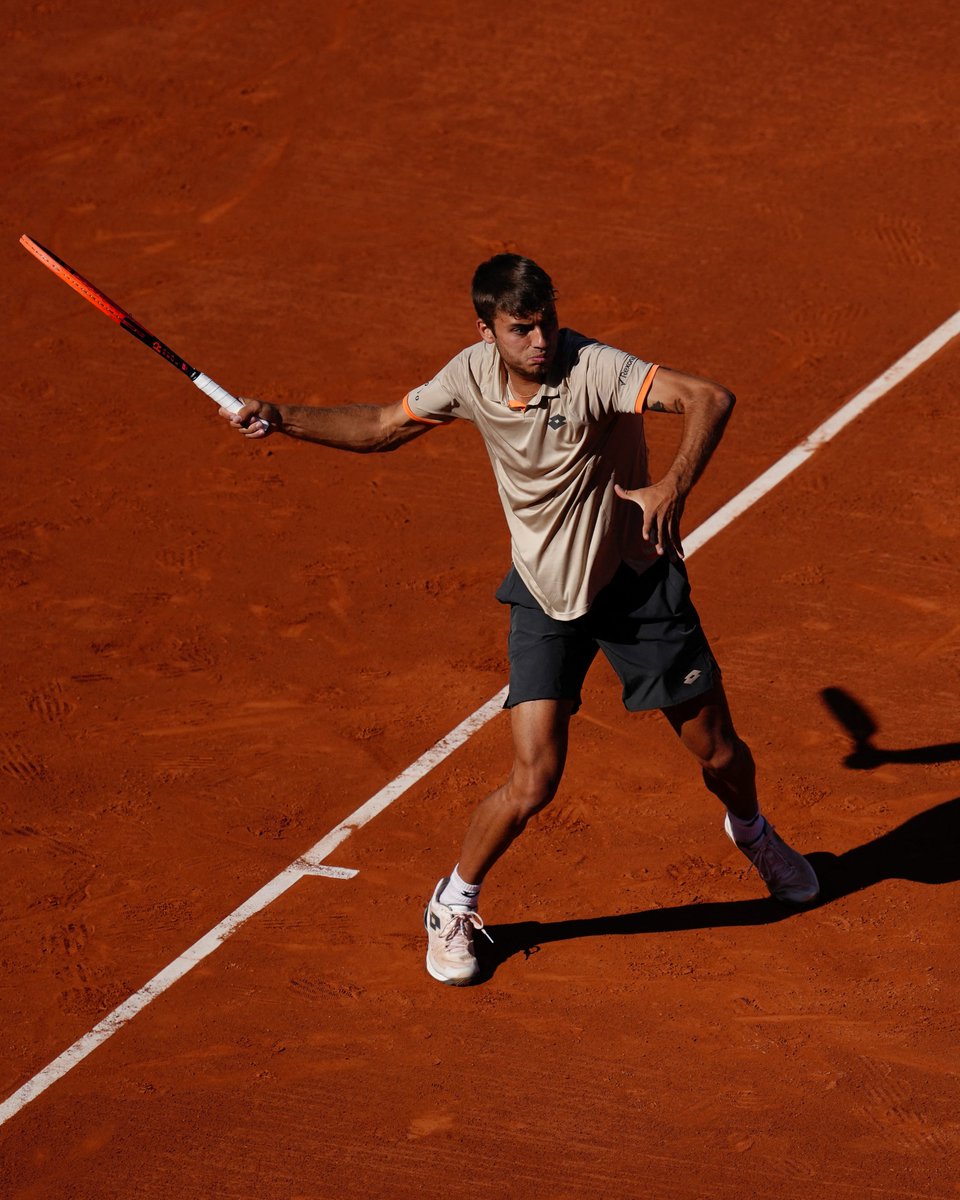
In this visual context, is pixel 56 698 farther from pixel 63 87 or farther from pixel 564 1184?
pixel 63 87

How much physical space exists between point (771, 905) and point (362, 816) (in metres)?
1.82

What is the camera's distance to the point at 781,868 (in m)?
6.72

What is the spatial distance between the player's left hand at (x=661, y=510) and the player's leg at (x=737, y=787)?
912 mm

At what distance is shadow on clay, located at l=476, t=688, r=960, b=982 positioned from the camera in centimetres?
679

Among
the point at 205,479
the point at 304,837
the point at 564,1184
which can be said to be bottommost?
the point at 564,1184

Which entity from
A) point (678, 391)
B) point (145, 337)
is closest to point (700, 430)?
point (678, 391)

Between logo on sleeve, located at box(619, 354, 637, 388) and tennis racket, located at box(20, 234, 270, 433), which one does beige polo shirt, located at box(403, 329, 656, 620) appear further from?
tennis racket, located at box(20, 234, 270, 433)

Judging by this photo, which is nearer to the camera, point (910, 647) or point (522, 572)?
point (522, 572)

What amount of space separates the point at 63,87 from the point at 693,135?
557 centimetres

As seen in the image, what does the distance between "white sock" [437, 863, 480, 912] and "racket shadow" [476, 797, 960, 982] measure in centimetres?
30

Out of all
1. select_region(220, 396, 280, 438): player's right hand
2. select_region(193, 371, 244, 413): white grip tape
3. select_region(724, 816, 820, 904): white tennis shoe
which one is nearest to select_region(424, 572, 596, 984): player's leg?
select_region(724, 816, 820, 904): white tennis shoe

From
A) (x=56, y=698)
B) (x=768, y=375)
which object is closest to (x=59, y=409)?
(x=56, y=698)

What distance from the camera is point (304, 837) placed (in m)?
7.41

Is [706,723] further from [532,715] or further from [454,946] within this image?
[454,946]
